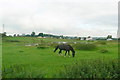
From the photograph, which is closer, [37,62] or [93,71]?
[93,71]

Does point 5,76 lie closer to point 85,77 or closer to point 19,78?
point 19,78

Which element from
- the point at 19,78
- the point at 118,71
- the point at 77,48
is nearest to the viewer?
the point at 19,78

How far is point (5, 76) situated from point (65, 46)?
12148 millimetres

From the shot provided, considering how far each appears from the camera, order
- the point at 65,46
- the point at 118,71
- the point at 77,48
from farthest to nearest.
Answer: the point at 77,48 < the point at 65,46 < the point at 118,71

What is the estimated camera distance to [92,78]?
813cm

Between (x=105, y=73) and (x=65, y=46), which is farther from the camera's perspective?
(x=65, y=46)

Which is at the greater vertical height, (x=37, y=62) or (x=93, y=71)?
(x=93, y=71)

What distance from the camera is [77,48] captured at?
28.8 m

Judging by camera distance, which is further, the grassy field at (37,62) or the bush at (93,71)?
the grassy field at (37,62)

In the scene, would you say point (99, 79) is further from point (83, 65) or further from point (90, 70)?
point (83, 65)

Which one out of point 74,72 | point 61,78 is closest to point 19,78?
point 61,78

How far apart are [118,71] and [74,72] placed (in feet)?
7.29

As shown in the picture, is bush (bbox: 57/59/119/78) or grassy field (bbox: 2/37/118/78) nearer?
bush (bbox: 57/59/119/78)

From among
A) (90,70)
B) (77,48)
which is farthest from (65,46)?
(90,70)
